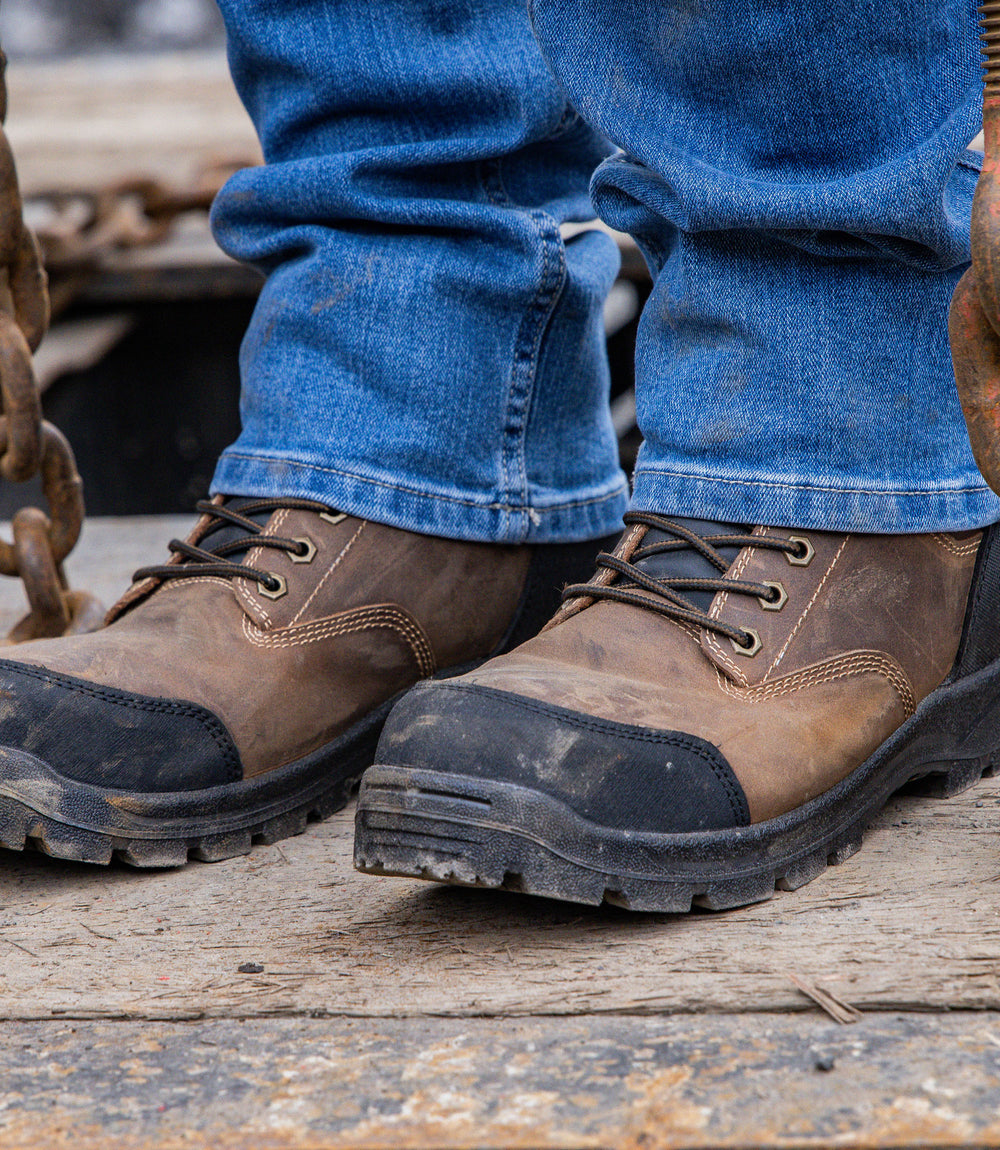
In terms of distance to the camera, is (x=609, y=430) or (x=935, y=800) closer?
(x=935, y=800)

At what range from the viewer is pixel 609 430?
128 cm

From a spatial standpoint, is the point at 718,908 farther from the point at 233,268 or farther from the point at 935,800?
the point at 233,268

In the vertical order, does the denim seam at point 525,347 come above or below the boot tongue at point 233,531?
above

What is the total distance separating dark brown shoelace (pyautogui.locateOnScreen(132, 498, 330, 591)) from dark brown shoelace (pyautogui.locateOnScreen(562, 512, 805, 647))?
0.81 ft

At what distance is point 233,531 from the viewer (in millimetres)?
1093

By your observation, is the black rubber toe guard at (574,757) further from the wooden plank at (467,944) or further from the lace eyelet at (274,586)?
the lace eyelet at (274,586)

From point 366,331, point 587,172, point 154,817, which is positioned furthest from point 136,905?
point 587,172

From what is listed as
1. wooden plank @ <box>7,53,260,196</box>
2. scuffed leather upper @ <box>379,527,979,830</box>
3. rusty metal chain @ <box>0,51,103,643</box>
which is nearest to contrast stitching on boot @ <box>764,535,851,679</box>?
scuffed leather upper @ <box>379,527,979,830</box>

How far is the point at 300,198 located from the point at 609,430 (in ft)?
1.23

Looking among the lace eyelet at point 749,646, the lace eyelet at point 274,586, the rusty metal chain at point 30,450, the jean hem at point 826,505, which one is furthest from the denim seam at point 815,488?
the rusty metal chain at point 30,450

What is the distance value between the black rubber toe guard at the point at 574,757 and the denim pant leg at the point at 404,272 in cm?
31

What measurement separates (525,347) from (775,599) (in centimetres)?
37

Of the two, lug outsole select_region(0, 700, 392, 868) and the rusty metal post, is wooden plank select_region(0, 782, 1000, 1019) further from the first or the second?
the rusty metal post

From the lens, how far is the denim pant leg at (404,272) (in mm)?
1108
